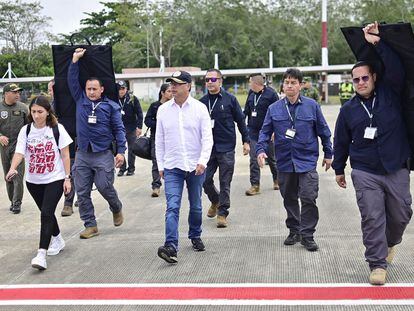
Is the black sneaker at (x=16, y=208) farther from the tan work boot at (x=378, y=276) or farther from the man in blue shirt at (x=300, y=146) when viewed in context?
the tan work boot at (x=378, y=276)

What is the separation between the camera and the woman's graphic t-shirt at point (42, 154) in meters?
5.45

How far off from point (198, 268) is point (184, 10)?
75556 millimetres

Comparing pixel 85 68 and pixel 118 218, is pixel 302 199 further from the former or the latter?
pixel 85 68

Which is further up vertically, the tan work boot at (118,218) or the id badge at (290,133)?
the id badge at (290,133)

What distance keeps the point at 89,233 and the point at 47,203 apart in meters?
1.16

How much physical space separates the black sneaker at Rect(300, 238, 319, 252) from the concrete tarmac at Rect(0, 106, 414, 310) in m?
0.06

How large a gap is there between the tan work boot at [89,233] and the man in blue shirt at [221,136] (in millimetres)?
1501

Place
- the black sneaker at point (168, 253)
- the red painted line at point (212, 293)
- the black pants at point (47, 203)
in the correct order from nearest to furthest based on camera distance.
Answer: the red painted line at point (212, 293), the black sneaker at point (168, 253), the black pants at point (47, 203)

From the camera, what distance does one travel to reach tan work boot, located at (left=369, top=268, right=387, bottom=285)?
14.7 ft

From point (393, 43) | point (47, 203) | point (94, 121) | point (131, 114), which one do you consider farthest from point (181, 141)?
point (131, 114)

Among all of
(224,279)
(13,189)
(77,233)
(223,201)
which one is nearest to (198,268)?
(224,279)

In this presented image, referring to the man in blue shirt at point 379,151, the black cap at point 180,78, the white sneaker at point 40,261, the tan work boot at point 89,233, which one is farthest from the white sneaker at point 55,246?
the man in blue shirt at point 379,151

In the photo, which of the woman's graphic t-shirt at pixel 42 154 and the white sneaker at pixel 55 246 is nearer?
the woman's graphic t-shirt at pixel 42 154

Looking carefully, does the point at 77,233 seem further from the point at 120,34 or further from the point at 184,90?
the point at 120,34
